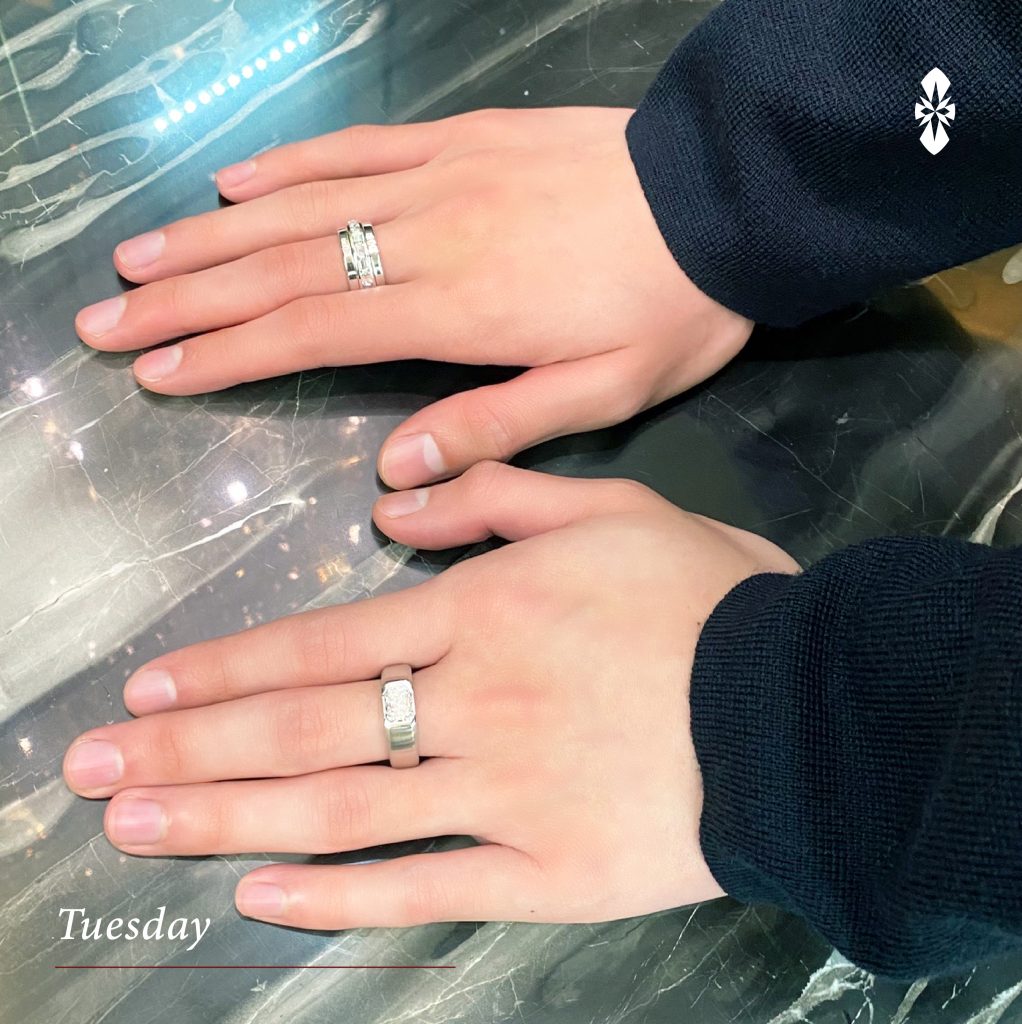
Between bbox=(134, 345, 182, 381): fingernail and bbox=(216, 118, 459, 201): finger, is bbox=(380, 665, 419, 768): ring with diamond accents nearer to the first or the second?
bbox=(134, 345, 182, 381): fingernail

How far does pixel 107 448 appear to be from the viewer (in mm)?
Result: 711

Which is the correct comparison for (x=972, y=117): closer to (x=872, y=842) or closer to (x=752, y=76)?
(x=752, y=76)

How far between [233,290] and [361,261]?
105 mm

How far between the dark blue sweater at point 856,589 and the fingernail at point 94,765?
39 cm

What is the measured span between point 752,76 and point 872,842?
0.51 meters

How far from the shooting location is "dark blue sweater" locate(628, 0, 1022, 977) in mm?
448

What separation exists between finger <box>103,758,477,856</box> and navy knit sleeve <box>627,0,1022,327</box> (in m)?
0.44

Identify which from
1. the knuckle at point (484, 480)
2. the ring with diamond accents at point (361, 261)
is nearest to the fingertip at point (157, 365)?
the ring with diamond accents at point (361, 261)

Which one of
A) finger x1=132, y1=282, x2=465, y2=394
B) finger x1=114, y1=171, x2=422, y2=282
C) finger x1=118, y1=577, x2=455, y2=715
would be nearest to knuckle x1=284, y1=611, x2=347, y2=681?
finger x1=118, y1=577, x2=455, y2=715

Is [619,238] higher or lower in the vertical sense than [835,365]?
higher

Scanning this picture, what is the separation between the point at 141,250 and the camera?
2.48 ft

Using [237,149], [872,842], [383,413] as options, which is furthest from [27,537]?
[872,842]

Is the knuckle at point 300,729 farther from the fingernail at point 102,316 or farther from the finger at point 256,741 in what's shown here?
the fingernail at point 102,316

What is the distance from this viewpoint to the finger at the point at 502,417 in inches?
27.3
